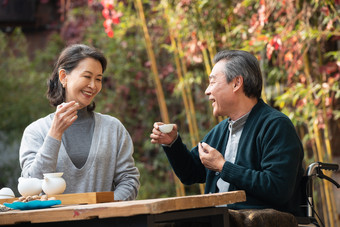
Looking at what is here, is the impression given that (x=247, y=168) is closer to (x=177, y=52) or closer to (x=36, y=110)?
(x=177, y=52)

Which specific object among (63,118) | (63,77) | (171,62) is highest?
(171,62)

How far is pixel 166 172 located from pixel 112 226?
179 inches

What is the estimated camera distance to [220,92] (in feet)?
7.89

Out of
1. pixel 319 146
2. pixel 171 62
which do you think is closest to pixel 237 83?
pixel 319 146

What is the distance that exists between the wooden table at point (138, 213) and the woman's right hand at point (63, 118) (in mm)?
560

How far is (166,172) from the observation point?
634 cm

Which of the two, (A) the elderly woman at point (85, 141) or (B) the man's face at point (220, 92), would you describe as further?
(A) the elderly woman at point (85, 141)

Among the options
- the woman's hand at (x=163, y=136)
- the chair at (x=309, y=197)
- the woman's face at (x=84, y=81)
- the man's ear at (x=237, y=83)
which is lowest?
the chair at (x=309, y=197)

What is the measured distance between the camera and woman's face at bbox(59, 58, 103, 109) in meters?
2.62

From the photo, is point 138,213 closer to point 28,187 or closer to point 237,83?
point 28,187

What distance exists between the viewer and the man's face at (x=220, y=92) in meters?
2.40

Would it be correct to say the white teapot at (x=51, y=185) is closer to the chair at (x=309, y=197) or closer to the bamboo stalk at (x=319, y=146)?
the chair at (x=309, y=197)

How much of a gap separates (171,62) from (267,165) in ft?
12.9

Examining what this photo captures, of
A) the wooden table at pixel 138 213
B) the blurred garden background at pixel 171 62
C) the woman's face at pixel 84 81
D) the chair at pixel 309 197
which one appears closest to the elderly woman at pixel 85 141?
the woman's face at pixel 84 81
